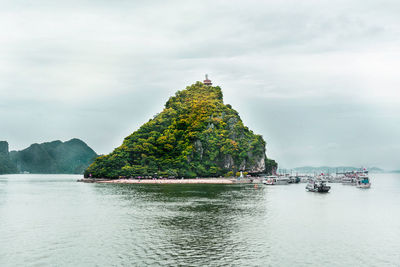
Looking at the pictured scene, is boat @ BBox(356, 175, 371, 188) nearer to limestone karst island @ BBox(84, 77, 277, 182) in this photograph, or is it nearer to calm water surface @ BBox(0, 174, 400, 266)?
limestone karst island @ BBox(84, 77, 277, 182)

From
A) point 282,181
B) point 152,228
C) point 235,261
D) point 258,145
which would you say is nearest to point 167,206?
point 152,228

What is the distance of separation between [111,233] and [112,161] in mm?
126710

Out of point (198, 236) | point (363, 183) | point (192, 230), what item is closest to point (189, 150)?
point (363, 183)

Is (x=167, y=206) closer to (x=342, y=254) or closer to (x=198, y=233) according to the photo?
(x=198, y=233)

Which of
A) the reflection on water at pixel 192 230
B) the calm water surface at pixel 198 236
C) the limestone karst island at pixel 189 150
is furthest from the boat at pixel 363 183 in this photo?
the reflection on water at pixel 192 230

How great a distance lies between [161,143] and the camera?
170 m

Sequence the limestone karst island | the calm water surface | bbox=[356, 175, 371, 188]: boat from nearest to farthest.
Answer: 1. the calm water surface
2. bbox=[356, 175, 371, 188]: boat
3. the limestone karst island

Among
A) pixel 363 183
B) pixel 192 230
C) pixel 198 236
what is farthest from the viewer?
pixel 363 183

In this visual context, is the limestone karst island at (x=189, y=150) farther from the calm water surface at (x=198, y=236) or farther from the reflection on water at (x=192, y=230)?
the calm water surface at (x=198, y=236)

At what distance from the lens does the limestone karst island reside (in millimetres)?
163375

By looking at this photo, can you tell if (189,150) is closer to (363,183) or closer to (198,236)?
(363,183)

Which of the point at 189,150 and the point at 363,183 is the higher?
the point at 189,150

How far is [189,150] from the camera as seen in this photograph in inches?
6590

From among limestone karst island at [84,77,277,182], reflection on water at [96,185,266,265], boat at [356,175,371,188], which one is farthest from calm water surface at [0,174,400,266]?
limestone karst island at [84,77,277,182]
